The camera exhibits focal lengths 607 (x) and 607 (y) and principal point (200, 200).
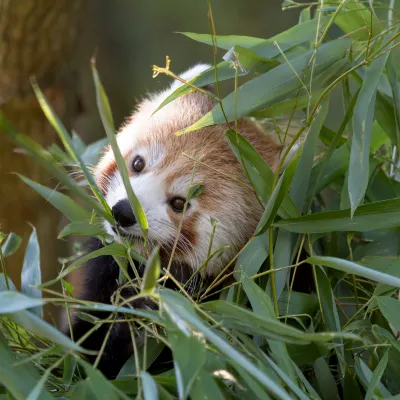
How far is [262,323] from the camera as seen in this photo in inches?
38.2

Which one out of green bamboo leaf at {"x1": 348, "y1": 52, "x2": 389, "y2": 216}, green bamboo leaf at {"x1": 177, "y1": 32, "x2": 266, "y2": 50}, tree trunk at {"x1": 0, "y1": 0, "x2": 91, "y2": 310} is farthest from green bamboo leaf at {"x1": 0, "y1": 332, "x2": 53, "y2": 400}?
tree trunk at {"x1": 0, "y1": 0, "x2": 91, "y2": 310}

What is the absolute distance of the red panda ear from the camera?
156 cm

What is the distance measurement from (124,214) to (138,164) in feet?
0.77

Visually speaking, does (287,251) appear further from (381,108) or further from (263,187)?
(381,108)

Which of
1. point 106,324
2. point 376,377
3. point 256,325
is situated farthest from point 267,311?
point 106,324

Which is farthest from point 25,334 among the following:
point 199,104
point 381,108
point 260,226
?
point 381,108

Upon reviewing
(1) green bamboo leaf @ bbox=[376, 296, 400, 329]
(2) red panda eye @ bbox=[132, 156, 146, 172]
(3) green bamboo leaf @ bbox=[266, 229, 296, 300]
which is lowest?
(1) green bamboo leaf @ bbox=[376, 296, 400, 329]

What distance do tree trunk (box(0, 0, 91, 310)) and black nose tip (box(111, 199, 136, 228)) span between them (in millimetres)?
780

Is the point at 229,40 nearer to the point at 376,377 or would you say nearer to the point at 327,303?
the point at 327,303

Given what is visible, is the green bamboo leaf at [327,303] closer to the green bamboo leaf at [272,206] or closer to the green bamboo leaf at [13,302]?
the green bamboo leaf at [272,206]

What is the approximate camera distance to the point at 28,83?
206 centimetres

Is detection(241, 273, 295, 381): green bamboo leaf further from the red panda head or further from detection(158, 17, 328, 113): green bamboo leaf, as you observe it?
detection(158, 17, 328, 113): green bamboo leaf

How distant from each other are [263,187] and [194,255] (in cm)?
32

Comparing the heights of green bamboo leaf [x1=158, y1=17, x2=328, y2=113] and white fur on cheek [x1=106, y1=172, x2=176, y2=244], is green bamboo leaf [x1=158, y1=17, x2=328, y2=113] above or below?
above
